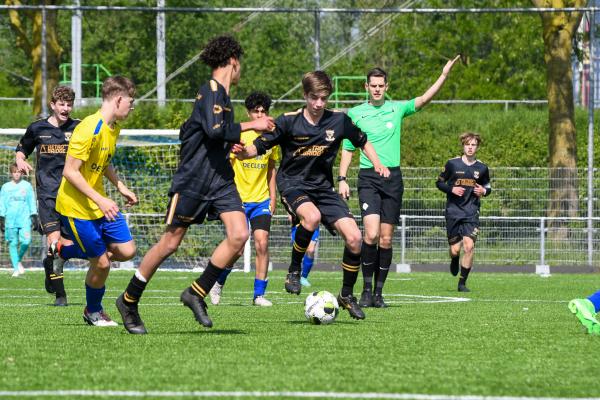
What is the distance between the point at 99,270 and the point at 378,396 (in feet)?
13.3

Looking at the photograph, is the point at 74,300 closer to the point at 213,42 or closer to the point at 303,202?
the point at 303,202

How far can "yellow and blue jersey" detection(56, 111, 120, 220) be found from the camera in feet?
28.9

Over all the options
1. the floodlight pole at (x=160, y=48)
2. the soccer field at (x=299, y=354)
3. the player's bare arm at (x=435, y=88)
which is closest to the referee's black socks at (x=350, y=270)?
the soccer field at (x=299, y=354)

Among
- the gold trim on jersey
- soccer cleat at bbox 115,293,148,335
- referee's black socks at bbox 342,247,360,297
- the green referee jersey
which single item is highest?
the green referee jersey

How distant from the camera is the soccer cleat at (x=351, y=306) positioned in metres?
10.1

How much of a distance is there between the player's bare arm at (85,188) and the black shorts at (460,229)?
9.06 metres

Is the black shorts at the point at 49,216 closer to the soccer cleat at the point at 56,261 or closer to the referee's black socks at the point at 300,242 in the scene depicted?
the soccer cleat at the point at 56,261

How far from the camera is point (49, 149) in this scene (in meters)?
12.5

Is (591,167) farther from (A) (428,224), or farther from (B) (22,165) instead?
(B) (22,165)

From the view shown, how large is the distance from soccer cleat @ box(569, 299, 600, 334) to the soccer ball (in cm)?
188

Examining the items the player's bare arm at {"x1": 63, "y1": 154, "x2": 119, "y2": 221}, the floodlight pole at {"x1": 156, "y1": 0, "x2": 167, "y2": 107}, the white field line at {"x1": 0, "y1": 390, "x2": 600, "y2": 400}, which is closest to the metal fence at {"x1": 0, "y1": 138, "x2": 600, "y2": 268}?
the floodlight pole at {"x1": 156, "y1": 0, "x2": 167, "y2": 107}

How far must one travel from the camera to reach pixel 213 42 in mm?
8758

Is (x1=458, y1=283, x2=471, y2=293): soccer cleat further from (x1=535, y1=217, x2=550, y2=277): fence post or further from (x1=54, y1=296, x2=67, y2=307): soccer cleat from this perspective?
(x1=535, y1=217, x2=550, y2=277): fence post

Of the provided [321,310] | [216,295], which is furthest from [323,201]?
[216,295]
